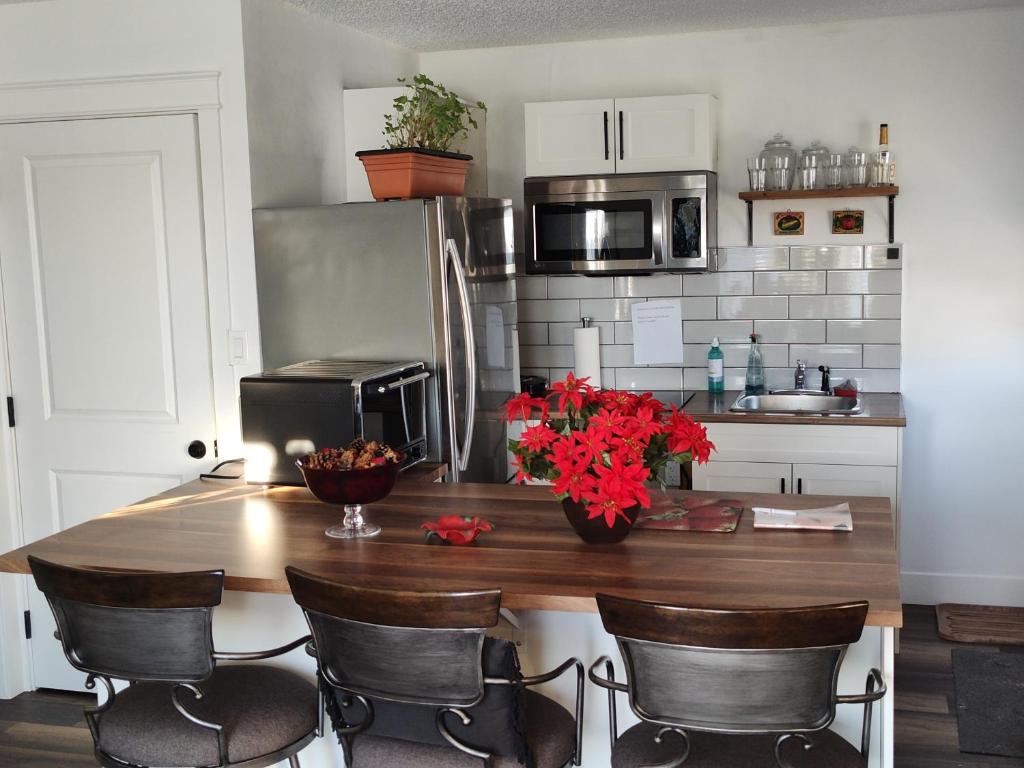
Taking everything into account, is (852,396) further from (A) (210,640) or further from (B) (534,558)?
(A) (210,640)

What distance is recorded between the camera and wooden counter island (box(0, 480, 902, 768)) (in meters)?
2.19

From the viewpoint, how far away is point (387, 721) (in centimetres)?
216

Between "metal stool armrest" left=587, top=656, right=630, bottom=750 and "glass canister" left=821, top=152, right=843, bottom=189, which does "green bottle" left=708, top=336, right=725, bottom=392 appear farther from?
"metal stool armrest" left=587, top=656, right=630, bottom=750

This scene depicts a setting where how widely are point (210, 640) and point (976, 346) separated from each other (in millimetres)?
3606

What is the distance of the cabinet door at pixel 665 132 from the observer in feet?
14.7

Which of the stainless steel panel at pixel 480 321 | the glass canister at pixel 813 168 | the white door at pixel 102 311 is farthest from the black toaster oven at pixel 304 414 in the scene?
the glass canister at pixel 813 168

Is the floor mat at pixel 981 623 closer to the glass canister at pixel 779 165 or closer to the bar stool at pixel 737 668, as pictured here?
the glass canister at pixel 779 165

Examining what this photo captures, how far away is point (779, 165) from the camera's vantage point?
4559 millimetres

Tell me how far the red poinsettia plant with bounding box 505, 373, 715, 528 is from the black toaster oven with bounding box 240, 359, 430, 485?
0.77 m

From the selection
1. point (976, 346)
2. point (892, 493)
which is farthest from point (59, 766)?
point (976, 346)

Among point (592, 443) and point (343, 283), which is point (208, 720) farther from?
point (343, 283)

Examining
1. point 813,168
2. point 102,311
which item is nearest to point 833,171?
point 813,168

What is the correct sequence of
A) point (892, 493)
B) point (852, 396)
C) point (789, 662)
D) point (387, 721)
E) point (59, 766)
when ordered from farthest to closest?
point (852, 396)
point (892, 493)
point (59, 766)
point (387, 721)
point (789, 662)

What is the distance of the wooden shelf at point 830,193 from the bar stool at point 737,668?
2.88 meters
